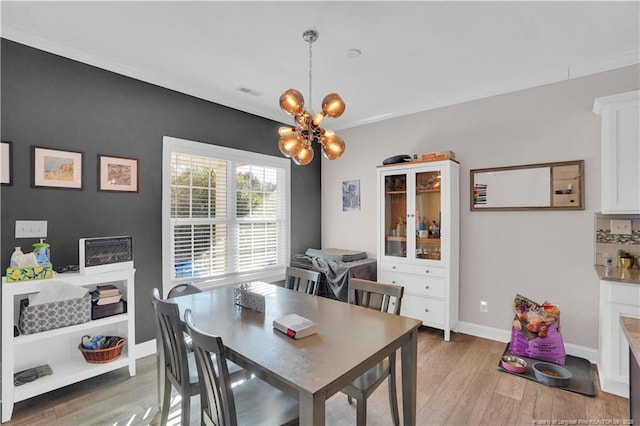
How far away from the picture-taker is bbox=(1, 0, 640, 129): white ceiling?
2.05m

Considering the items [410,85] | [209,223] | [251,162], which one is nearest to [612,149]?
[410,85]

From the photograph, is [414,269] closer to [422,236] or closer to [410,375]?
[422,236]

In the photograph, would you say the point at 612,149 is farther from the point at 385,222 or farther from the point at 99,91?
the point at 99,91

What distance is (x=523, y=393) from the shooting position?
233 centimetres

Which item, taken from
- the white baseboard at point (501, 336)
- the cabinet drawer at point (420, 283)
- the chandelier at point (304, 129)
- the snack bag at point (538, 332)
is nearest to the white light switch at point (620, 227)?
the snack bag at point (538, 332)

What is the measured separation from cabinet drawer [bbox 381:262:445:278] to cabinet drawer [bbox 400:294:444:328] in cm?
28

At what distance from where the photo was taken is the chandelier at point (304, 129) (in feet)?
6.23

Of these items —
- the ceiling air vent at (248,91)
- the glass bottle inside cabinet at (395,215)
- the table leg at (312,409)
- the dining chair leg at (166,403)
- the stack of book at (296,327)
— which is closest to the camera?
the table leg at (312,409)

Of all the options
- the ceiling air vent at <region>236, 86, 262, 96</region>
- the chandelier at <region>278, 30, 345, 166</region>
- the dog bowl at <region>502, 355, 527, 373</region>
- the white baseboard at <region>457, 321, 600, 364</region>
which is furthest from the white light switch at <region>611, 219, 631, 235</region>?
the ceiling air vent at <region>236, 86, 262, 96</region>

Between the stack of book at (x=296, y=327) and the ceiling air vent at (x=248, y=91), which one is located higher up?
the ceiling air vent at (x=248, y=91)

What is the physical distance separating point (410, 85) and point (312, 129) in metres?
1.72

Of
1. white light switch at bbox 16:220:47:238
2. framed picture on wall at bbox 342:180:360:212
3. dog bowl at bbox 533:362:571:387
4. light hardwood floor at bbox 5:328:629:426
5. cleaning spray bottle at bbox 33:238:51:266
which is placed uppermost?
framed picture on wall at bbox 342:180:360:212

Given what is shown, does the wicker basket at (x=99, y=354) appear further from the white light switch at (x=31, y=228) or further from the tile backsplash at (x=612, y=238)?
the tile backsplash at (x=612, y=238)

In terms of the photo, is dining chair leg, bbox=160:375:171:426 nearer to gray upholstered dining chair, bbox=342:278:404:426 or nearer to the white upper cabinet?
gray upholstered dining chair, bbox=342:278:404:426
